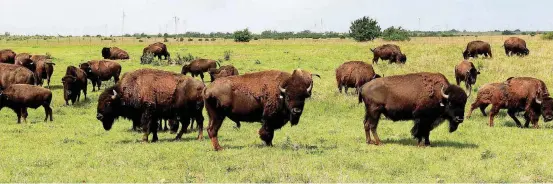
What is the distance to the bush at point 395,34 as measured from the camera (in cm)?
9212

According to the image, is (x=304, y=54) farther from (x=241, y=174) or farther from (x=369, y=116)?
(x=241, y=174)

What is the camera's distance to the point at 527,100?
1806 cm

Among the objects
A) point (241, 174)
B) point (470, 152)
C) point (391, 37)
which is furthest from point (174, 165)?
point (391, 37)

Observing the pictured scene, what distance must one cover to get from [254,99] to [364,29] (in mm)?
97838

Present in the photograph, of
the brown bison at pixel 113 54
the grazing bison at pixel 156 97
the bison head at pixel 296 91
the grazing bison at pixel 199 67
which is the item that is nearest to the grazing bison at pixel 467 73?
the grazing bison at pixel 199 67

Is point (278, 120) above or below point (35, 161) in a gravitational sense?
above

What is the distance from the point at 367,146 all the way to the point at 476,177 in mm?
3863

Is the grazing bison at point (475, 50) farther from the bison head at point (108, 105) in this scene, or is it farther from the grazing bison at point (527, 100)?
the bison head at point (108, 105)

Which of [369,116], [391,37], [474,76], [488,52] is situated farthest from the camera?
[391,37]

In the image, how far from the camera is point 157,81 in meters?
15.3

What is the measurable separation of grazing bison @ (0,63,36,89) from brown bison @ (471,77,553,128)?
64.4 feet

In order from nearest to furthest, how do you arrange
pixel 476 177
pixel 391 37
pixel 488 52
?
pixel 476 177 < pixel 488 52 < pixel 391 37

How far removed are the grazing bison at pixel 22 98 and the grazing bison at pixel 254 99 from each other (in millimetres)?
10163

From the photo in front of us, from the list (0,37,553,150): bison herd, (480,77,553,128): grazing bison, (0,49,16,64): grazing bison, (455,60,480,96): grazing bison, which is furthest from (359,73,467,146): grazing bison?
(0,49,16,64): grazing bison
